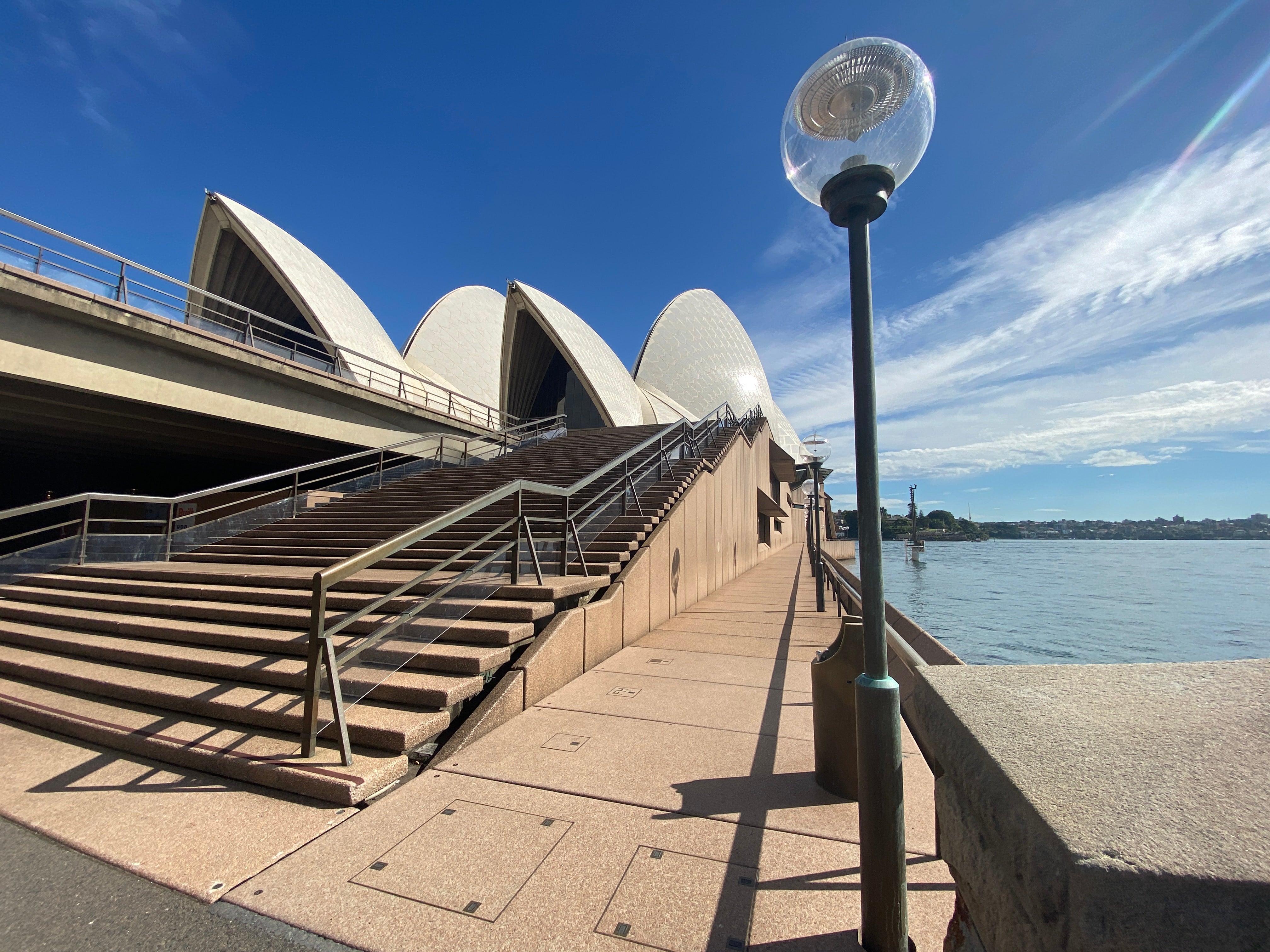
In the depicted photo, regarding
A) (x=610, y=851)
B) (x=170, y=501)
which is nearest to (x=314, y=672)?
(x=610, y=851)

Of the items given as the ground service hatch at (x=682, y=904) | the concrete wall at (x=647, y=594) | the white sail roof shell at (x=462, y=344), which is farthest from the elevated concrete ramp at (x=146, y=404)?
the white sail roof shell at (x=462, y=344)

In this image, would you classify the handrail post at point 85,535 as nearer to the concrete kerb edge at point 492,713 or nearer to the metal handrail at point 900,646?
the concrete kerb edge at point 492,713

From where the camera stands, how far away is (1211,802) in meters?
0.90

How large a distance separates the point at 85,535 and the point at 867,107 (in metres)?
9.37

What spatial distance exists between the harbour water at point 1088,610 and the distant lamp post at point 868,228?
1.15m

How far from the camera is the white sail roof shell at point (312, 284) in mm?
21125

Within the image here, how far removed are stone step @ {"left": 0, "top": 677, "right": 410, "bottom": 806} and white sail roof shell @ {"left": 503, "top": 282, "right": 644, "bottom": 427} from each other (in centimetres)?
2212

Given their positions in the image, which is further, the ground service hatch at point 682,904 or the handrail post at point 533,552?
the handrail post at point 533,552

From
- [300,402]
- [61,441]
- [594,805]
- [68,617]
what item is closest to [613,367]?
[300,402]

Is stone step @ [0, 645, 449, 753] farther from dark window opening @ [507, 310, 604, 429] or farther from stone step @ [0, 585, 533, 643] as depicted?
dark window opening @ [507, 310, 604, 429]

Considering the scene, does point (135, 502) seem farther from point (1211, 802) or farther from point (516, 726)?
point (1211, 802)

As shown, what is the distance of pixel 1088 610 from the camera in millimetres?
20312

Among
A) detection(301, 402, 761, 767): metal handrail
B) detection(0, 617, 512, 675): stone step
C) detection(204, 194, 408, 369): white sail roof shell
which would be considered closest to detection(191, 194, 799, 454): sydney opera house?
detection(204, 194, 408, 369): white sail roof shell

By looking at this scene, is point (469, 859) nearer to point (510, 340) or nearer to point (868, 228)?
point (868, 228)
